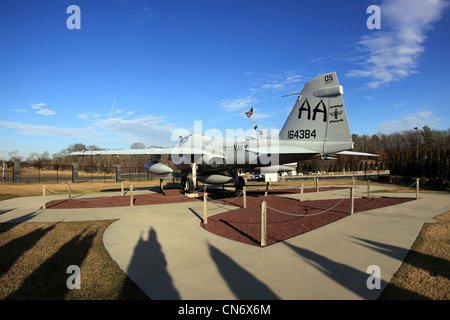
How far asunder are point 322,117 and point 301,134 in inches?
48.5

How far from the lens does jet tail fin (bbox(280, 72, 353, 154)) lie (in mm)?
9805

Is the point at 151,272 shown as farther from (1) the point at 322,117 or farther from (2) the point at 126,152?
(2) the point at 126,152

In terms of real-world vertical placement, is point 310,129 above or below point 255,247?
above

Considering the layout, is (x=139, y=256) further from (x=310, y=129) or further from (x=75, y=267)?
(x=310, y=129)

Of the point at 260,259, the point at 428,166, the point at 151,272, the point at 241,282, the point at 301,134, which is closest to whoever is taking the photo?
the point at 241,282

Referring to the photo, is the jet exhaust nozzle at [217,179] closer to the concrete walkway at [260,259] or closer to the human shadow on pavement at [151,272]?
the concrete walkway at [260,259]

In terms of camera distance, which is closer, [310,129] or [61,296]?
[61,296]

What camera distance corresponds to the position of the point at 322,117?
10445 millimetres

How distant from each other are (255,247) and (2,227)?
8.25 m

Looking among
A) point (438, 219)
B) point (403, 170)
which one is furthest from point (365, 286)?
point (403, 170)

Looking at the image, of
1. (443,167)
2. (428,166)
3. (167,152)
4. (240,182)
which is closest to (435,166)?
(428,166)

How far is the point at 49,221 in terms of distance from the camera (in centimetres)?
924

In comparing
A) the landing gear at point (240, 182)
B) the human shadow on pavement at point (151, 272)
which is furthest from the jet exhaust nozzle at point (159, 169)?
the human shadow on pavement at point (151, 272)

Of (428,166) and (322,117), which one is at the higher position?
(322,117)
